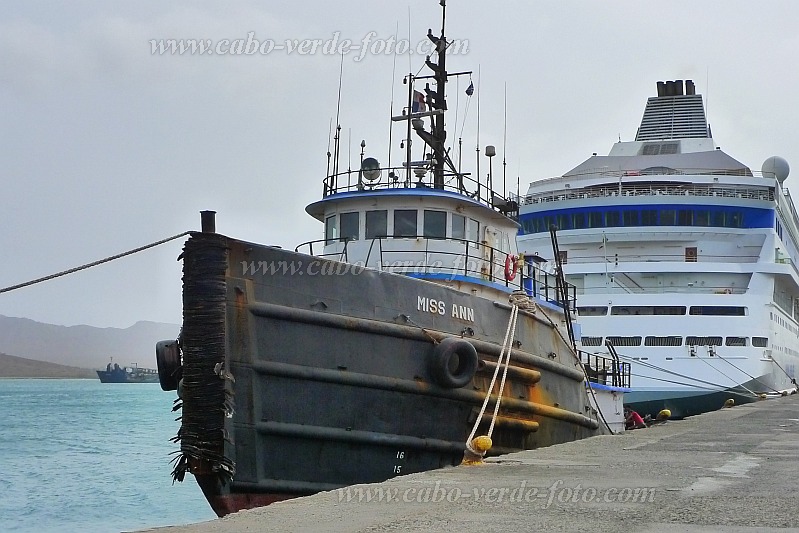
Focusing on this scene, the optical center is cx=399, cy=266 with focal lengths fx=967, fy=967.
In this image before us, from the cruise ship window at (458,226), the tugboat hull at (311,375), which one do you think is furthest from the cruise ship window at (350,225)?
the tugboat hull at (311,375)

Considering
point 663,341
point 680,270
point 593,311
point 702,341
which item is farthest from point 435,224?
point 680,270

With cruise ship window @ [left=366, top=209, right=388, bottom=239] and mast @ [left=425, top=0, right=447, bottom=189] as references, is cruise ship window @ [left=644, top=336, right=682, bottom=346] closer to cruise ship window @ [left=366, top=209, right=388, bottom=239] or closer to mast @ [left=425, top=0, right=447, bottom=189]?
mast @ [left=425, top=0, right=447, bottom=189]

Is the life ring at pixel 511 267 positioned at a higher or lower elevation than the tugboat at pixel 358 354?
higher

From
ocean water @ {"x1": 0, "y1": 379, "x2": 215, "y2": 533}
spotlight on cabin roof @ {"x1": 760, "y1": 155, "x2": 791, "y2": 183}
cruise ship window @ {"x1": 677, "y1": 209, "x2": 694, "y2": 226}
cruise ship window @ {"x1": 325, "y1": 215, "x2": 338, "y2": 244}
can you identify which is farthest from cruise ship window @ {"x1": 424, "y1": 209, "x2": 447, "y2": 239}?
spotlight on cabin roof @ {"x1": 760, "y1": 155, "x2": 791, "y2": 183}

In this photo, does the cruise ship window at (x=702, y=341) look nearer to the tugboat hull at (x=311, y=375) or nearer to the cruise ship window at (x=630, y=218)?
the cruise ship window at (x=630, y=218)

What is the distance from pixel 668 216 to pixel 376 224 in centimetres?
1676

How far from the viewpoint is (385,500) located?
6.18 metres

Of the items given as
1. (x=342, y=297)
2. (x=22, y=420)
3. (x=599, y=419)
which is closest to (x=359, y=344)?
(x=342, y=297)

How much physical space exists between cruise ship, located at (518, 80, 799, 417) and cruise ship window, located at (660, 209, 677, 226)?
3cm

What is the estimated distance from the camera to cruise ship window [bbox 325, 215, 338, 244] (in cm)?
1349

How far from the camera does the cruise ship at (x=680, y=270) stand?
80.8 feet

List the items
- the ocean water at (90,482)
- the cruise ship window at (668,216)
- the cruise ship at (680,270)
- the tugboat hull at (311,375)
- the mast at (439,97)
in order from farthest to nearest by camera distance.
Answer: the cruise ship window at (668,216) < the cruise ship at (680,270) < the ocean water at (90,482) < the mast at (439,97) < the tugboat hull at (311,375)

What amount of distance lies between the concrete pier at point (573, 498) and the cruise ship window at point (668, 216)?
18833 millimetres

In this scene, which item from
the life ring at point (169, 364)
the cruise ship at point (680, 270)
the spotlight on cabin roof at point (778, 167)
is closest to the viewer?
the life ring at point (169, 364)
